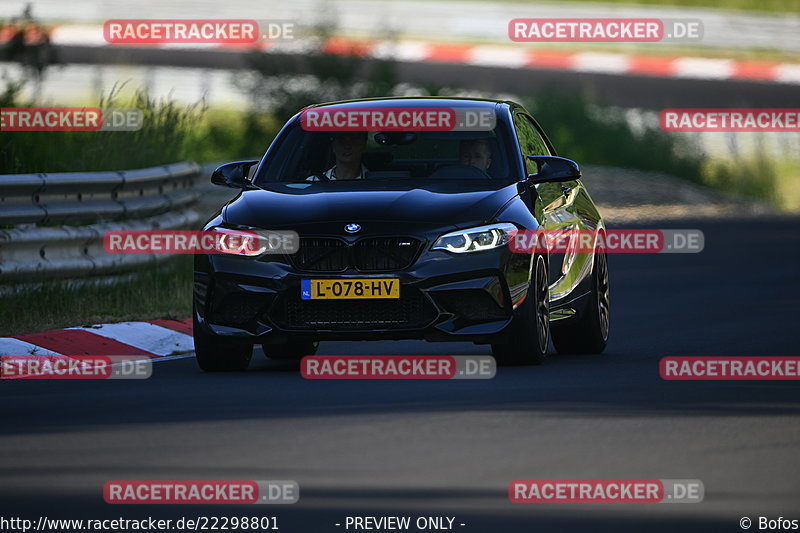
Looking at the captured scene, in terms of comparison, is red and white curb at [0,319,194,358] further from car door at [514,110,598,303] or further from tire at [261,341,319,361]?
car door at [514,110,598,303]

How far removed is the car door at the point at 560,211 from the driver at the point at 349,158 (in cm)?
98

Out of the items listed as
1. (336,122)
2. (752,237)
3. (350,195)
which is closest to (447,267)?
(350,195)

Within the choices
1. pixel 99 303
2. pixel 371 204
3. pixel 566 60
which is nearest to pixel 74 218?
pixel 99 303

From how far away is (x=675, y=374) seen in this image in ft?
37.0

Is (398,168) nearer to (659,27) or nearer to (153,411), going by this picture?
(153,411)

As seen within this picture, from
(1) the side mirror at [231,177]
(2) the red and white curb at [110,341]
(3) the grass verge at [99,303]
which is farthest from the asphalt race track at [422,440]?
(3) the grass verge at [99,303]

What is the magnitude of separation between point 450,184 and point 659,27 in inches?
1342

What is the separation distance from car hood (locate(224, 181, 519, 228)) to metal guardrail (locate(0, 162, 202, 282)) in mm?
2410

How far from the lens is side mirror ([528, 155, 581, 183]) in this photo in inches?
469

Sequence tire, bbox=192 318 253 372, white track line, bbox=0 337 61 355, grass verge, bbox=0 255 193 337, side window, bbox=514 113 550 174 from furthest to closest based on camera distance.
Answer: grass verge, bbox=0 255 193 337
side window, bbox=514 113 550 174
white track line, bbox=0 337 61 355
tire, bbox=192 318 253 372

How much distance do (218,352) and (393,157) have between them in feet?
5.64

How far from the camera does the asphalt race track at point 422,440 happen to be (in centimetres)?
706

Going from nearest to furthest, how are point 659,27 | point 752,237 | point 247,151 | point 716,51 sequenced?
point 752,237, point 247,151, point 659,27, point 716,51

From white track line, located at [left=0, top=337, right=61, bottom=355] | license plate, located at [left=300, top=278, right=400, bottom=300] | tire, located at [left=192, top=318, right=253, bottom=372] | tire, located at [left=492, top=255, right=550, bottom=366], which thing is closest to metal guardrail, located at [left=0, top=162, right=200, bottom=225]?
white track line, located at [left=0, top=337, right=61, bottom=355]
